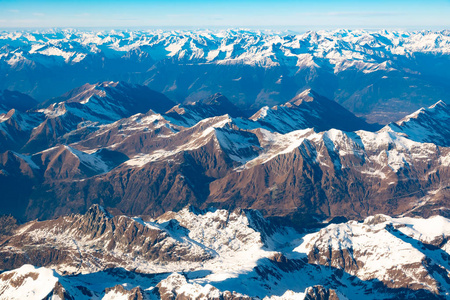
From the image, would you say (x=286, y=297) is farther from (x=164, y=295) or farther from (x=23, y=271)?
(x=23, y=271)

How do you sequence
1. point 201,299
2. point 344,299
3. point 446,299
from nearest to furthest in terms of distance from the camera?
point 201,299 → point 344,299 → point 446,299

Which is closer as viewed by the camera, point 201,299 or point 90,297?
point 201,299

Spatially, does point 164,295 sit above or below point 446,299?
above

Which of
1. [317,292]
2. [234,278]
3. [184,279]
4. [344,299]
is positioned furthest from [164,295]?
[344,299]

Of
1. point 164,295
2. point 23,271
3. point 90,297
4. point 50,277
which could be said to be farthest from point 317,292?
point 23,271

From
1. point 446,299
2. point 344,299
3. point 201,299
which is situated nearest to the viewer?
point 201,299

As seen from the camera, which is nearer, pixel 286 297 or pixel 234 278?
pixel 286 297

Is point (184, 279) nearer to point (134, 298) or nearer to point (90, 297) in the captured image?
point (134, 298)

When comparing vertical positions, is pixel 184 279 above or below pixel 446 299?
above

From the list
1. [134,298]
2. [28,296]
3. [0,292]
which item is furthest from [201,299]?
[0,292]
